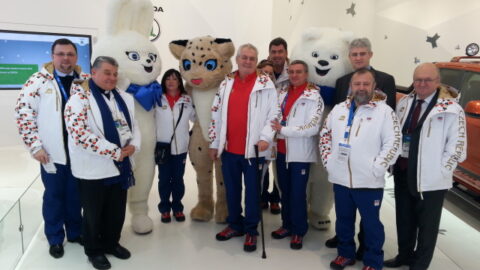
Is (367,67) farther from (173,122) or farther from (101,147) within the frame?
(101,147)

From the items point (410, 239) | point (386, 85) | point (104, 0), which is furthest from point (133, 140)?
point (104, 0)

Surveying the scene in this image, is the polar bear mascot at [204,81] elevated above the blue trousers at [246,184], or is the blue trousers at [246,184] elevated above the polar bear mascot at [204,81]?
the polar bear mascot at [204,81]

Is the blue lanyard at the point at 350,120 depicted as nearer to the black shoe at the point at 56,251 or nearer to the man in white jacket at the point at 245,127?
the man in white jacket at the point at 245,127

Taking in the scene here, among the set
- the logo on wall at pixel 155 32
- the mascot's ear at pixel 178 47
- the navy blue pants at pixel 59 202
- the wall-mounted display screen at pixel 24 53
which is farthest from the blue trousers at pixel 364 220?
the logo on wall at pixel 155 32

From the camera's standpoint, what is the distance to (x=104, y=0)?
5.70m

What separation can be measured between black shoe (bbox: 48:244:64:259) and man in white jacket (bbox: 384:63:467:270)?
2.57 metres

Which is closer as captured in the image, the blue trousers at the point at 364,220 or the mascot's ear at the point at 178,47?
the blue trousers at the point at 364,220

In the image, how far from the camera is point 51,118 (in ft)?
8.14

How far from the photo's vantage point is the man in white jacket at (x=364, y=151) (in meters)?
2.29

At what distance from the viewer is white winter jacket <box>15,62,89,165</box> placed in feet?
7.98

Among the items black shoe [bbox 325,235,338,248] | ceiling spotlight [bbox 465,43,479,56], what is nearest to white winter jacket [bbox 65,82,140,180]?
black shoe [bbox 325,235,338,248]

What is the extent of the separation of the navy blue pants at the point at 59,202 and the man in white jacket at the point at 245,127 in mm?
1109

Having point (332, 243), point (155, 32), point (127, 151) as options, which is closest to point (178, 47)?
point (127, 151)

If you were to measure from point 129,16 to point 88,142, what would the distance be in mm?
1271
